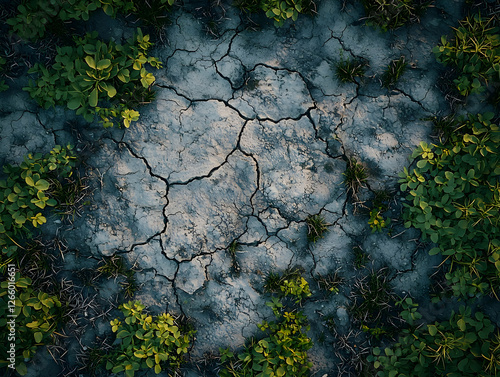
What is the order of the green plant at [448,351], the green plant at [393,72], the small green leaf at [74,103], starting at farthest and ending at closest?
the green plant at [393,72] → the small green leaf at [74,103] → the green plant at [448,351]

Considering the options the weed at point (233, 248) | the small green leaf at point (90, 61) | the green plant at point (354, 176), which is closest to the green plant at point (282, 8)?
the green plant at point (354, 176)

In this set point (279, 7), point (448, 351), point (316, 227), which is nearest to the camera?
point (448, 351)

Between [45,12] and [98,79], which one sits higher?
[45,12]

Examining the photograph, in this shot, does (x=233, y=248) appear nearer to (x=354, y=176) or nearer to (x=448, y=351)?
(x=354, y=176)

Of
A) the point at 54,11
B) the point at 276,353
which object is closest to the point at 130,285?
the point at 276,353

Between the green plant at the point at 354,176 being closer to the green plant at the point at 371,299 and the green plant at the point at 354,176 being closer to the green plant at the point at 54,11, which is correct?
the green plant at the point at 371,299

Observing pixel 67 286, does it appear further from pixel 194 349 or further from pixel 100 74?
pixel 100 74

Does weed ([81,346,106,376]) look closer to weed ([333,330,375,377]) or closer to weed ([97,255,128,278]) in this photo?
weed ([97,255,128,278])
